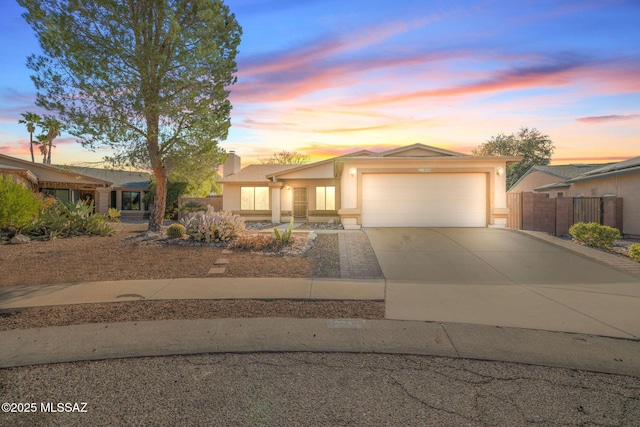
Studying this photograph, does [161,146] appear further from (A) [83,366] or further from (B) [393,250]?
(A) [83,366]

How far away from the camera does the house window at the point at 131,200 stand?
Result: 36.7m

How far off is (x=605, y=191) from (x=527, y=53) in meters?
11.1

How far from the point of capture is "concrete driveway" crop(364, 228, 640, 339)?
238 inches

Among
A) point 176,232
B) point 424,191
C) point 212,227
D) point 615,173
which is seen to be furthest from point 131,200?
point 615,173

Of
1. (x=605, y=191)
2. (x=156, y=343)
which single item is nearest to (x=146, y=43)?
(x=156, y=343)

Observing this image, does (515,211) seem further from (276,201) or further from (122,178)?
(122,178)

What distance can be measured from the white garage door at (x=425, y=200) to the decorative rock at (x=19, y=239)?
13.0 meters

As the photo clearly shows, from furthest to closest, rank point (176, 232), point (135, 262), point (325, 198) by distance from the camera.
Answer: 1. point (325, 198)
2. point (176, 232)
3. point (135, 262)

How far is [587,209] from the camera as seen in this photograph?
750 inches

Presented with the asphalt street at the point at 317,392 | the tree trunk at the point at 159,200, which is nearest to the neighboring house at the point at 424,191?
the tree trunk at the point at 159,200

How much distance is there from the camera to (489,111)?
17125mm

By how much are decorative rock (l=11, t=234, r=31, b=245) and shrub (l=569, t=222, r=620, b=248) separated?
1985 cm

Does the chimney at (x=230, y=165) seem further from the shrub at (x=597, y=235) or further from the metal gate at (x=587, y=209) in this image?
the shrub at (x=597, y=235)

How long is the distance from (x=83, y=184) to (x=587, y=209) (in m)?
32.2
